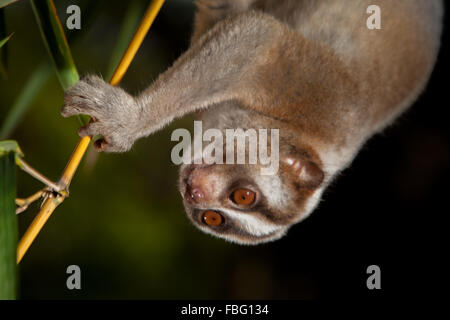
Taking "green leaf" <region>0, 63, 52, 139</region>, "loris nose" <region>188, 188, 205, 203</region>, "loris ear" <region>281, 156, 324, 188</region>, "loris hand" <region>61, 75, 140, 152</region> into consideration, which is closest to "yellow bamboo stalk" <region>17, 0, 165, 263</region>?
"loris hand" <region>61, 75, 140, 152</region>

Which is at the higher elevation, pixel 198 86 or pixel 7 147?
pixel 198 86

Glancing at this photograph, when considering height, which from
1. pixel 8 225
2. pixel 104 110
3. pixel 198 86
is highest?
pixel 198 86

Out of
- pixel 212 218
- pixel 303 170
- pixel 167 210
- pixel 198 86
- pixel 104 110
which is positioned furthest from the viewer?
pixel 167 210

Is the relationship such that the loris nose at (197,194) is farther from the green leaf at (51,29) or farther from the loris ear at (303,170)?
the green leaf at (51,29)

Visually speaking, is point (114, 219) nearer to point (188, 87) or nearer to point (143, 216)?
point (143, 216)

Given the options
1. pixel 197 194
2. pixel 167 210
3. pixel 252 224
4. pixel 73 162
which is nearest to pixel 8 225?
pixel 73 162

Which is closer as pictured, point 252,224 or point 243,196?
point 243,196

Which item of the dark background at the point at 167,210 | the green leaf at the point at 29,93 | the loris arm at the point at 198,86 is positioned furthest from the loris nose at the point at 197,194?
the dark background at the point at 167,210

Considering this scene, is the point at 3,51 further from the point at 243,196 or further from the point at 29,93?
the point at 243,196
